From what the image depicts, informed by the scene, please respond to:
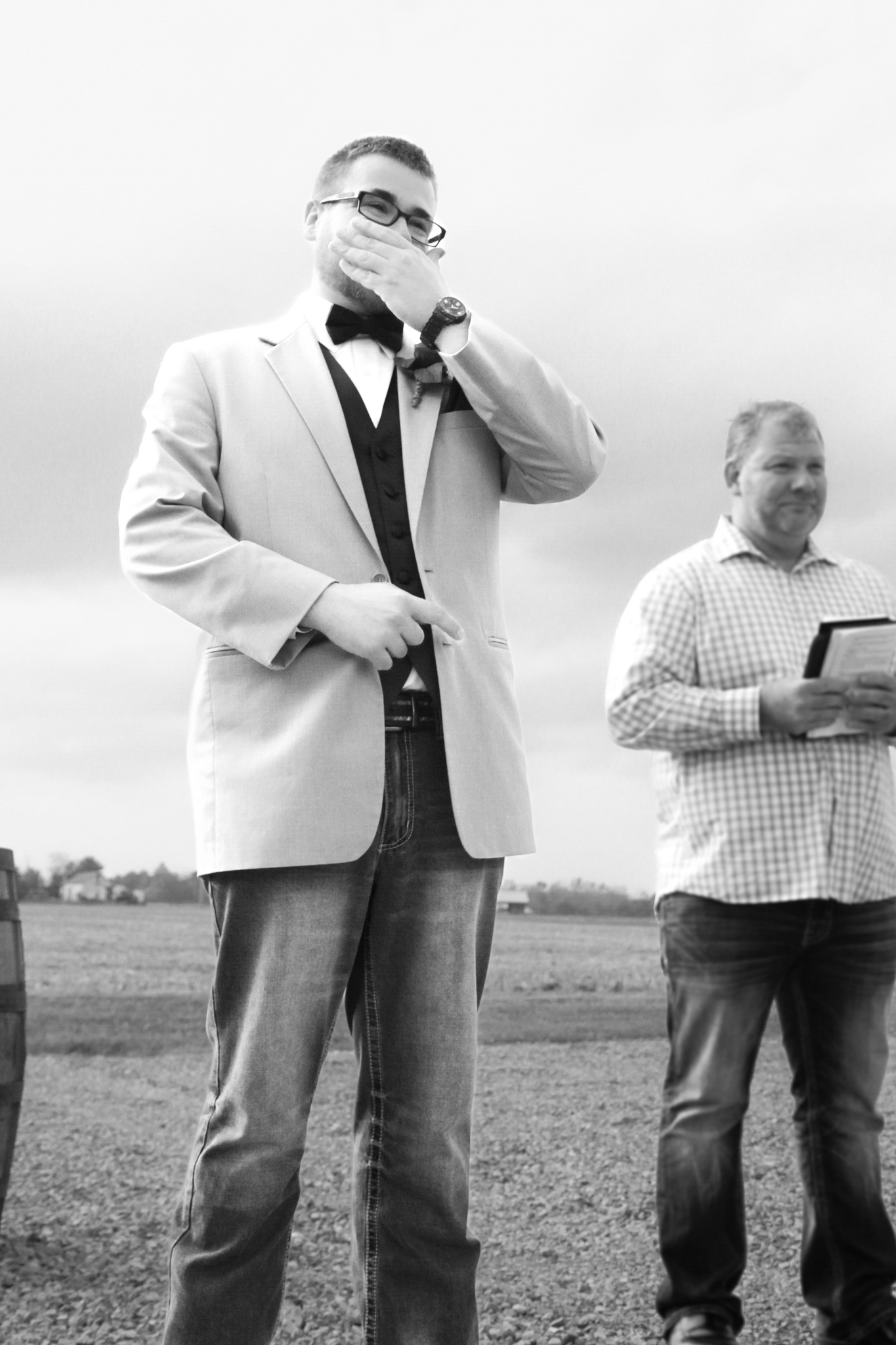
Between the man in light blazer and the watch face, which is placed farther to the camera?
the watch face

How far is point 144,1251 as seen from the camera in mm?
3711

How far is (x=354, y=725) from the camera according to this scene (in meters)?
1.91

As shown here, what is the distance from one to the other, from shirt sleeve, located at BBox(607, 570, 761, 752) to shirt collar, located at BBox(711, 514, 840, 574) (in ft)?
0.44

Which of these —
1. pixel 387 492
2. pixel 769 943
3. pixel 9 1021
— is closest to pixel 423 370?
pixel 387 492

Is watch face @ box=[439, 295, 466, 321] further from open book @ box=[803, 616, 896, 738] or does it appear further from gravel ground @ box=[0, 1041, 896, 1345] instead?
gravel ground @ box=[0, 1041, 896, 1345]

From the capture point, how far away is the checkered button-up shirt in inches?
107

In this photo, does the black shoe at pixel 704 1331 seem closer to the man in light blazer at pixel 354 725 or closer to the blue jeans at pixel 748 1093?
the blue jeans at pixel 748 1093

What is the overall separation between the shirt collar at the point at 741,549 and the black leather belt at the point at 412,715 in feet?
4.00

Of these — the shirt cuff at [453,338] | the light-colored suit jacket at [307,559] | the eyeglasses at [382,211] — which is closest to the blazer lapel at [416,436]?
the light-colored suit jacket at [307,559]

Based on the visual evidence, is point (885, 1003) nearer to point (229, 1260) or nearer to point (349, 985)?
point (349, 985)

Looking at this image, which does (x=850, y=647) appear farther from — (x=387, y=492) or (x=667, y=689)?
(x=387, y=492)

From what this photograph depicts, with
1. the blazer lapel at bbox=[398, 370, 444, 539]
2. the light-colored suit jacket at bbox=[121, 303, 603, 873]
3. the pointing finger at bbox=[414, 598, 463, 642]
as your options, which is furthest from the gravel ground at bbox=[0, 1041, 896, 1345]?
the blazer lapel at bbox=[398, 370, 444, 539]

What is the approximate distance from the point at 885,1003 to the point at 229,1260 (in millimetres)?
1539

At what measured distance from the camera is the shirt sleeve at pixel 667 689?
2.75m
